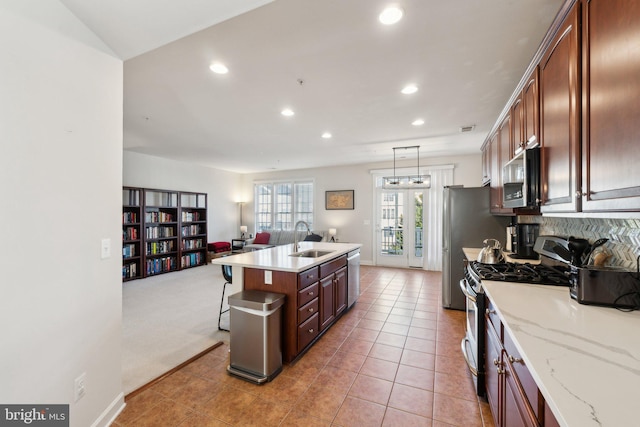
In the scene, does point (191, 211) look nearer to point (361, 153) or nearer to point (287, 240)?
point (287, 240)

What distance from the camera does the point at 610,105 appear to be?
40.5 inches

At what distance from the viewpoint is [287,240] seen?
745 centimetres

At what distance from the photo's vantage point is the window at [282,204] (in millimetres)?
7734

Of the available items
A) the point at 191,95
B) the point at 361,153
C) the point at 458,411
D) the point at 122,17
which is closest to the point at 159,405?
the point at 458,411

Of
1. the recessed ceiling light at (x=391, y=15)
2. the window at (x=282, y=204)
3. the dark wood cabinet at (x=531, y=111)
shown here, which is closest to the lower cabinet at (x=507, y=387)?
the dark wood cabinet at (x=531, y=111)

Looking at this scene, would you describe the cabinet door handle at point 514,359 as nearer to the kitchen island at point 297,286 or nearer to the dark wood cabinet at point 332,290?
the kitchen island at point 297,286

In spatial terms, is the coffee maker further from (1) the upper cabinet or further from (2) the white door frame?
(2) the white door frame

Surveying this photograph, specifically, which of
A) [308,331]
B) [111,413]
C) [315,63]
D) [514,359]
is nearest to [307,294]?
[308,331]

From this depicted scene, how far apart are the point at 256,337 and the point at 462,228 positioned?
121 inches

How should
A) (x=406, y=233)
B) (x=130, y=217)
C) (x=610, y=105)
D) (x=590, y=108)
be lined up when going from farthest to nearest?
(x=406, y=233) → (x=130, y=217) → (x=590, y=108) → (x=610, y=105)

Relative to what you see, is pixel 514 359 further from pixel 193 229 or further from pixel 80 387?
pixel 193 229

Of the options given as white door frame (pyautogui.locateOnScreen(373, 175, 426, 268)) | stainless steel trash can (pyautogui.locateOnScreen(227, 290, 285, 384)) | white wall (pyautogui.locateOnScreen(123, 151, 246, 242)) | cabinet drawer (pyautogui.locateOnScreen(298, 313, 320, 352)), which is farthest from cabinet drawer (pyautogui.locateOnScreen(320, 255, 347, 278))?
white wall (pyautogui.locateOnScreen(123, 151, 246, 242))

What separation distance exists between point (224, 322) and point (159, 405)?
4.74ft

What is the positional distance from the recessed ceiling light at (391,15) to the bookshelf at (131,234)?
18.0 feet
